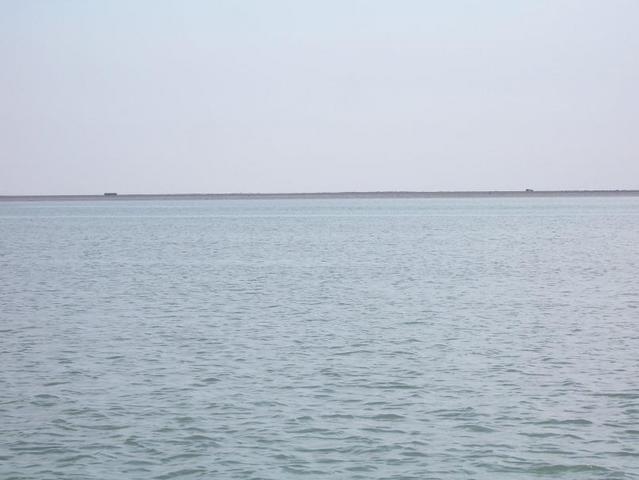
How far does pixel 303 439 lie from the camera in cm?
1484

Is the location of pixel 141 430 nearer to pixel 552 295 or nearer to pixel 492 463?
pixel 492 463

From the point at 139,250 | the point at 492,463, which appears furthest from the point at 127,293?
the point at 139,250

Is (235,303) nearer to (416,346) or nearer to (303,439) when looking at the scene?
(416,346)

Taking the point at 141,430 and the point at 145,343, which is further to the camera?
the point at 145,343

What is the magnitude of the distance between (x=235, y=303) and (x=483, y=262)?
25.7 meters

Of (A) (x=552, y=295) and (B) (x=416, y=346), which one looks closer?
(B) (x=416, y=346)

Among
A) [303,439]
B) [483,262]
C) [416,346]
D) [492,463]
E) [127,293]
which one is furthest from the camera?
[483,262]

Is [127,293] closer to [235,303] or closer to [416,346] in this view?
[235,303]

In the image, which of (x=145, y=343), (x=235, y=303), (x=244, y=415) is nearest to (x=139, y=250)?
(x=235, y=303)

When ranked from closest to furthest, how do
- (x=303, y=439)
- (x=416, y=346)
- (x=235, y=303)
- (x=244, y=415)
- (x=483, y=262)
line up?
1. (x=303, y=439)
2. (x=244, y=415)
3. (x=416, y=346)
4. (x=235, y=303)
5. (x=483, y=262)

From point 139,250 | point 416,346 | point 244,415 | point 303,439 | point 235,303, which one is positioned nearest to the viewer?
point 303,439

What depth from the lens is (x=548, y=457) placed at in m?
13.9

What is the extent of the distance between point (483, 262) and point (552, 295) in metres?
20.2

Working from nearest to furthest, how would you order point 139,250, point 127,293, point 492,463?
1. point 492,463
2. point 127,293
3. point 139,250
